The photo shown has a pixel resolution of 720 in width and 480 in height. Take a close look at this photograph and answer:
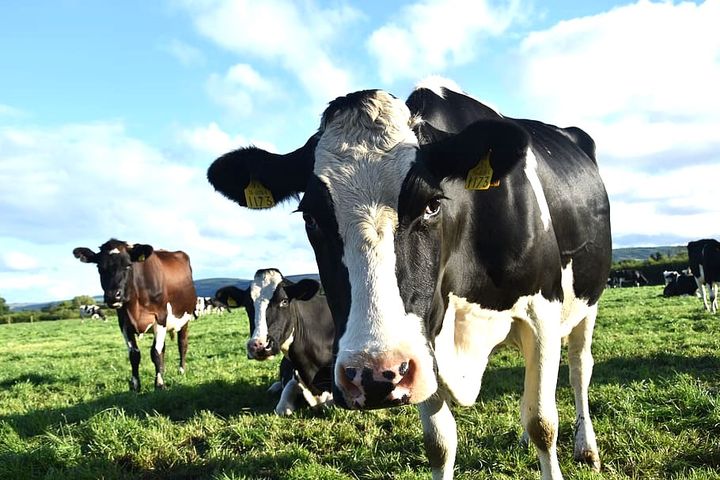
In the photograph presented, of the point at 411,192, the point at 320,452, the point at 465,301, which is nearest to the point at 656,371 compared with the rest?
the point at 320,452

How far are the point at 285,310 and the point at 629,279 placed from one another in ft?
154

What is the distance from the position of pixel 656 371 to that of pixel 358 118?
5.92 meters

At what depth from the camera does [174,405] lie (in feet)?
23.9

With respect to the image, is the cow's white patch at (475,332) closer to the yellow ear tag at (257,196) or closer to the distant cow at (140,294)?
the yellow ear tag at (257,196)

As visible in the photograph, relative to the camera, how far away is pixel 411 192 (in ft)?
9.31

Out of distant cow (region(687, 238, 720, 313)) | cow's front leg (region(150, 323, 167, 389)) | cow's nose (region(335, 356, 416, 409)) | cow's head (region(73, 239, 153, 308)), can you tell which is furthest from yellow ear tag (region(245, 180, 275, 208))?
distant cow (region(687, 238, 720, 313))

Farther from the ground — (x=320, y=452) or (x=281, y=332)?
(x=281, y=332)

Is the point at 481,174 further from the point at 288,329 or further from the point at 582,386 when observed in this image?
the point at 288,329

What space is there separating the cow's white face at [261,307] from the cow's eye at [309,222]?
15.3ft

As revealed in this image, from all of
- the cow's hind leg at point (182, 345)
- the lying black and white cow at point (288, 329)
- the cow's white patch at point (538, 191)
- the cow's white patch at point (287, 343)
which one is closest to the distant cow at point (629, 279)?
the cow's hind leg at point (182, 345)

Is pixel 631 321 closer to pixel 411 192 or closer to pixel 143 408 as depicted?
pixel 143 408

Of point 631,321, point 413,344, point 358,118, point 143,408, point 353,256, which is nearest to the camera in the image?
point 413,344

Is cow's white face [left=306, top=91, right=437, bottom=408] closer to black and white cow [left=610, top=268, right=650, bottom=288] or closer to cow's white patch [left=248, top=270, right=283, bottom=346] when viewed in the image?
cow's white patch [left=248, top=270, right=283, bottom=346]

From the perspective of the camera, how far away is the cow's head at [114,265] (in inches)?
415
